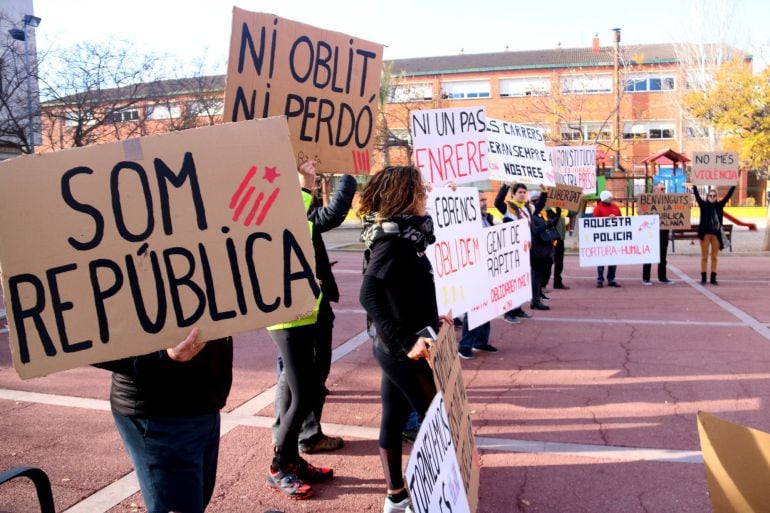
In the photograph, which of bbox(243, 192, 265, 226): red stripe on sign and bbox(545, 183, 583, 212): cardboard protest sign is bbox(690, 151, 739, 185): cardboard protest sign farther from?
→ bbox(243, 192, 265, 226): red stripe on sign

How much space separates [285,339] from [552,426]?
2.46 metres

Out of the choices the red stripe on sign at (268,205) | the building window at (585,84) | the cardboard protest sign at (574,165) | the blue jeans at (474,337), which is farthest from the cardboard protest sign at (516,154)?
the building window at (585,84)

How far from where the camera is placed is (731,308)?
33.7 ft

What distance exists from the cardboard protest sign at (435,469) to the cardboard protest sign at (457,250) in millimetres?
2776

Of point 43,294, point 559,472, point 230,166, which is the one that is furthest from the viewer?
point 559,472

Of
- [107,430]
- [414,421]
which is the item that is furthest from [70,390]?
[414,421]

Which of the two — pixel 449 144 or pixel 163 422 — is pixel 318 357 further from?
pixel 449 144

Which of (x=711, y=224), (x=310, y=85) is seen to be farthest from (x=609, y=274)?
(x=310, y=85)

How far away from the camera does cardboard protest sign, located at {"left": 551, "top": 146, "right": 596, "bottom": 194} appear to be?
1214 cm

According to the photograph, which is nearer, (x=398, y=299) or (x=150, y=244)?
(x=150, y=244)

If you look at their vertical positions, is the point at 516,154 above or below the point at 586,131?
below

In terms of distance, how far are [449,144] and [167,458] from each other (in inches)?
175

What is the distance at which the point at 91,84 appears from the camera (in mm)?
16594

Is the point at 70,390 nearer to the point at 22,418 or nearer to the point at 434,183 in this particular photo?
the point at 22,418
